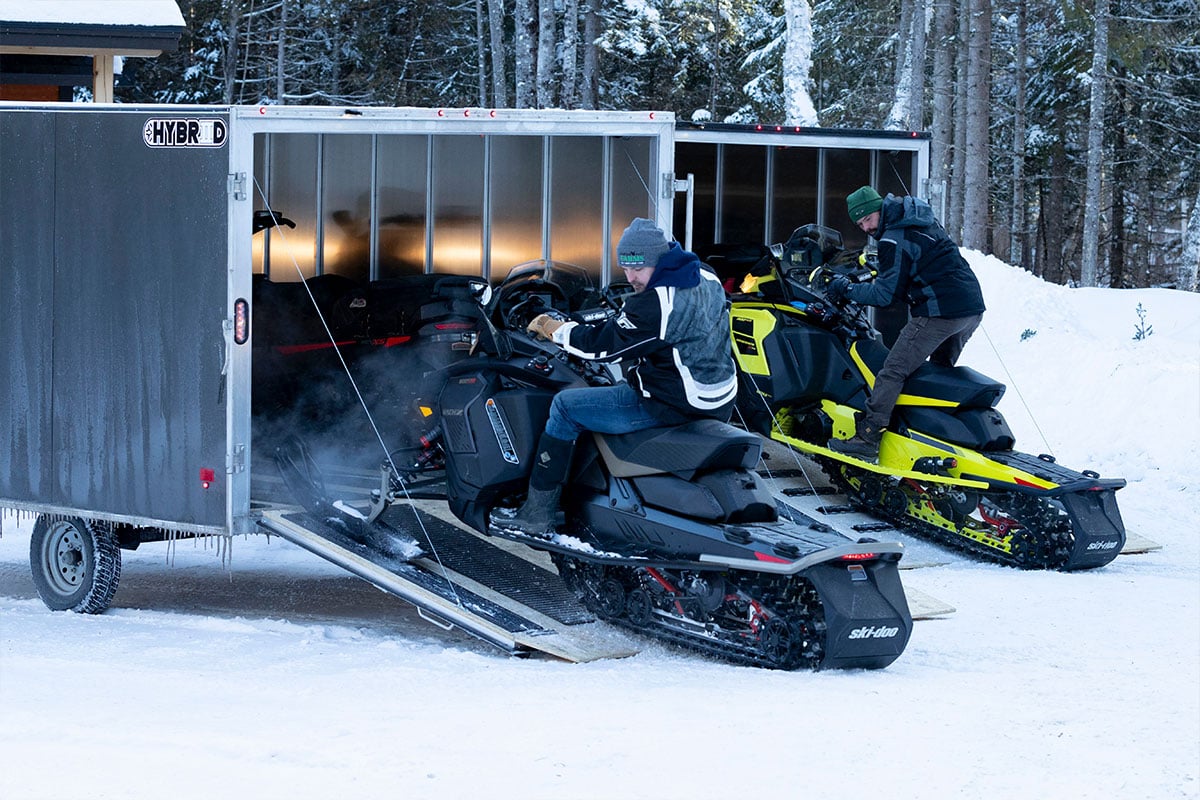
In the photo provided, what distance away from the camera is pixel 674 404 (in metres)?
6.27

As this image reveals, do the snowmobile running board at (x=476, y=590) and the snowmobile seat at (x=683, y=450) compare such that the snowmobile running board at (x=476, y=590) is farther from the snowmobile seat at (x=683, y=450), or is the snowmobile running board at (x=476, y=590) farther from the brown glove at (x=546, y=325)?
the brown glove at (x=546, y=325)

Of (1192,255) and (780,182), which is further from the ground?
(780,182)

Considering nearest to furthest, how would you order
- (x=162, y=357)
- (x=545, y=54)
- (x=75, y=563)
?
(x=162, y=357) → (x=75, y=563) → (x=545, y=54)

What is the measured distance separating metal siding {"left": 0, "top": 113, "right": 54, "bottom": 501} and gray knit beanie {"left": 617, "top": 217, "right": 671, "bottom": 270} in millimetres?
2756

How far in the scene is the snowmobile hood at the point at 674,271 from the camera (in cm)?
615

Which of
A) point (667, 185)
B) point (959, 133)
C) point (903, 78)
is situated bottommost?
point (667, 185)

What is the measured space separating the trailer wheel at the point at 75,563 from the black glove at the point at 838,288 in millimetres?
4289

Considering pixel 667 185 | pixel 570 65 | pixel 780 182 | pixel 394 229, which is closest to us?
pixel 667 185

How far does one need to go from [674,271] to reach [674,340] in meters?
0.28

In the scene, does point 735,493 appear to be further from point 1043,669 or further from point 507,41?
point 507,41

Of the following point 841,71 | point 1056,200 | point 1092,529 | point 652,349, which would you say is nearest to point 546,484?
point 652,349

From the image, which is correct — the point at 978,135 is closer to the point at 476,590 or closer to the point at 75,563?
the point at 476,590

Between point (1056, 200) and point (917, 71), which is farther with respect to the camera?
Result: point (1056, 200)

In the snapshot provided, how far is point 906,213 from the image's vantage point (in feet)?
28.6
